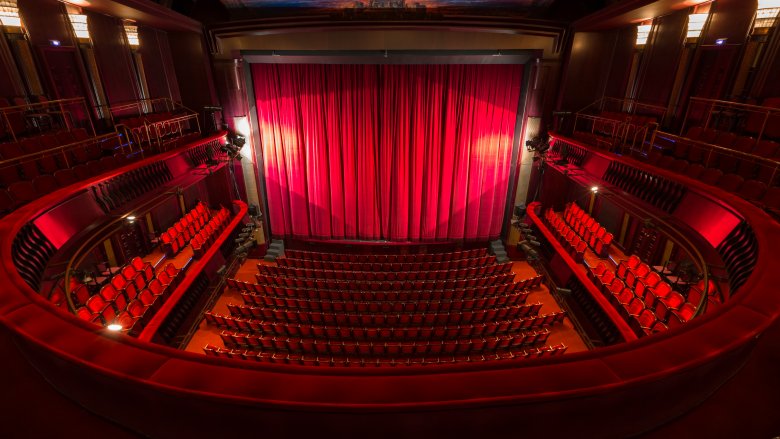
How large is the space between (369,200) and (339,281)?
2985mm

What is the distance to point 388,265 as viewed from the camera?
8.08 meters

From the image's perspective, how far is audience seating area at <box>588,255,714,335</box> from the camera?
188 inches

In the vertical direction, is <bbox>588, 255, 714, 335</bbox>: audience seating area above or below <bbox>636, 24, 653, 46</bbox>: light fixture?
below

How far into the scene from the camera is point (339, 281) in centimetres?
712

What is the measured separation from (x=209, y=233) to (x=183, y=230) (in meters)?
0.52

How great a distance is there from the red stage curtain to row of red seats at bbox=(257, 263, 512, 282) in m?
1.99

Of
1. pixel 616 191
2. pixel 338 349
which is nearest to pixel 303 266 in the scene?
pixel 338 349

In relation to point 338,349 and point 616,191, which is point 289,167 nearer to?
point 338,349

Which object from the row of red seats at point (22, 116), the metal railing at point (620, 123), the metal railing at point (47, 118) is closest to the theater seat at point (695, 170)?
the metal railing at point (620, 123)

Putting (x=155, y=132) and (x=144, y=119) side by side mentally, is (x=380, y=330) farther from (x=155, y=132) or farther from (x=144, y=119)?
(x=144, y=119)

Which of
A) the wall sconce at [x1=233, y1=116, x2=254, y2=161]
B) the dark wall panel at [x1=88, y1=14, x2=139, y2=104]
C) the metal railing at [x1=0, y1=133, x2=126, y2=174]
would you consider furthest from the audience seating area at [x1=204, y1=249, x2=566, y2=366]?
the dark wall panel at [x1=88, y1=14, x2=139, y2=104]

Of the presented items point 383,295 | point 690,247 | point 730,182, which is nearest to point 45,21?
point 383,295

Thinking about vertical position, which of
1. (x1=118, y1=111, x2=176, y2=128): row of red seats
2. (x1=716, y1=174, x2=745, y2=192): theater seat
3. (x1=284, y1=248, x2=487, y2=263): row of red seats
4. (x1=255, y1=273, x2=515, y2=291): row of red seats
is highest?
(x1=118, y1=111, x2=176, y2=128): row of red seats

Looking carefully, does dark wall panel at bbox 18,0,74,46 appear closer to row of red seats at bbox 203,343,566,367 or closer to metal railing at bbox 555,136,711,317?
row of red seats at bbox 203,343,566,367
